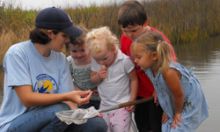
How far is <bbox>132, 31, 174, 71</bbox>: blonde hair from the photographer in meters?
3.03

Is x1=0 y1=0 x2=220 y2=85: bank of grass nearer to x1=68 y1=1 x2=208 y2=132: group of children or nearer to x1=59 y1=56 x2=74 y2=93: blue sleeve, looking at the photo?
x1=68 y1=1 x2=208 y2=132: group of children

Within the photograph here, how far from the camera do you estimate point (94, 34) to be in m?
3.27

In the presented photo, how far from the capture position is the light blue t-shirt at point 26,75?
3.04m

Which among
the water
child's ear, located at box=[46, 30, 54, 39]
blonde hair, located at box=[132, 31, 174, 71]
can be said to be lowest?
the water

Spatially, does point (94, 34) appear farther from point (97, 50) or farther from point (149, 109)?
point (149, 109)

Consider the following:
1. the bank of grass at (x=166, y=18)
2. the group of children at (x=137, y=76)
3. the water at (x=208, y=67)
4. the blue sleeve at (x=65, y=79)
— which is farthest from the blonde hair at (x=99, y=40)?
the bank of grass at (x=166, y=18)

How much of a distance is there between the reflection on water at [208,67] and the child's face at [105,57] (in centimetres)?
200

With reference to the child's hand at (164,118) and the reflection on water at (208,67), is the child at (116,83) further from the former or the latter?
the reflection on water at (208,67)

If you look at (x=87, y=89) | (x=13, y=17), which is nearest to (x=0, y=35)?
(x=13, y=17)

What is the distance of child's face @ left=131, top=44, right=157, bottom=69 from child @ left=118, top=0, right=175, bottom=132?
246 mm

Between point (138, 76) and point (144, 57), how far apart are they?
40 cm

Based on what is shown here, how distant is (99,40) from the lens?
3.27 metres

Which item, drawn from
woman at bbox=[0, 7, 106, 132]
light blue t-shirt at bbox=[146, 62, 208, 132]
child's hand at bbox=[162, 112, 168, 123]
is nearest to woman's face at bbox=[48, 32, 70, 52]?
woman at bbox=[0, 7, 106, 132]

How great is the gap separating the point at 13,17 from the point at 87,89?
848 centimetres
